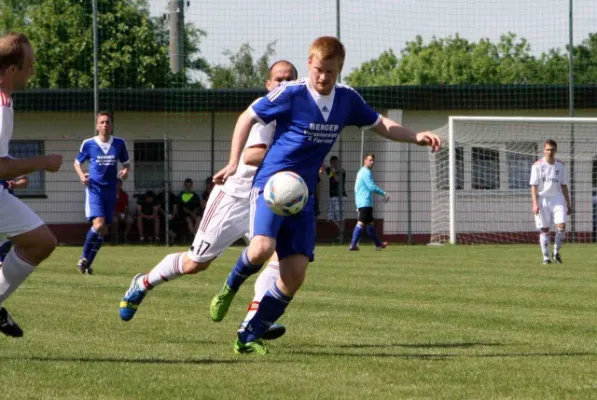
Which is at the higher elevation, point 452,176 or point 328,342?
point 452,176

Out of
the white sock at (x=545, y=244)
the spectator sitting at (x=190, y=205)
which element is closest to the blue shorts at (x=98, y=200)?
the white sock at (x=545, y=244)

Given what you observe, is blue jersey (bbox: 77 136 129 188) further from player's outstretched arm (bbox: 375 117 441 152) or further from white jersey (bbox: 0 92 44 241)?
white jersey (bbox: 0 92 44 241)

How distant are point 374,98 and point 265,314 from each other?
71.9ft

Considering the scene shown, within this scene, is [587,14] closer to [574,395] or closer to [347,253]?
[347,253]

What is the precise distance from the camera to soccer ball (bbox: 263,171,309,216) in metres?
7.12

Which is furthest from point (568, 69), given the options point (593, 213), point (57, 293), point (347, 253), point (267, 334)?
point (267, 334)

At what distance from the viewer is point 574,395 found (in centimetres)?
577

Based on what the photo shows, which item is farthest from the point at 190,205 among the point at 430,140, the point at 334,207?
the point at 430,140

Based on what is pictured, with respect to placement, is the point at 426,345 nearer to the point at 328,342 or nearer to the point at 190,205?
the point at 328,342

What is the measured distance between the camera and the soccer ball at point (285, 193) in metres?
7.12

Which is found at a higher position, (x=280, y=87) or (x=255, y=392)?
(x=280, y=87)

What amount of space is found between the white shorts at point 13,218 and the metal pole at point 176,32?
19.0 metres

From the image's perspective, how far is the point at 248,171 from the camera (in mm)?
9047

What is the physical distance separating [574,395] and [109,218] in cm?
1144
